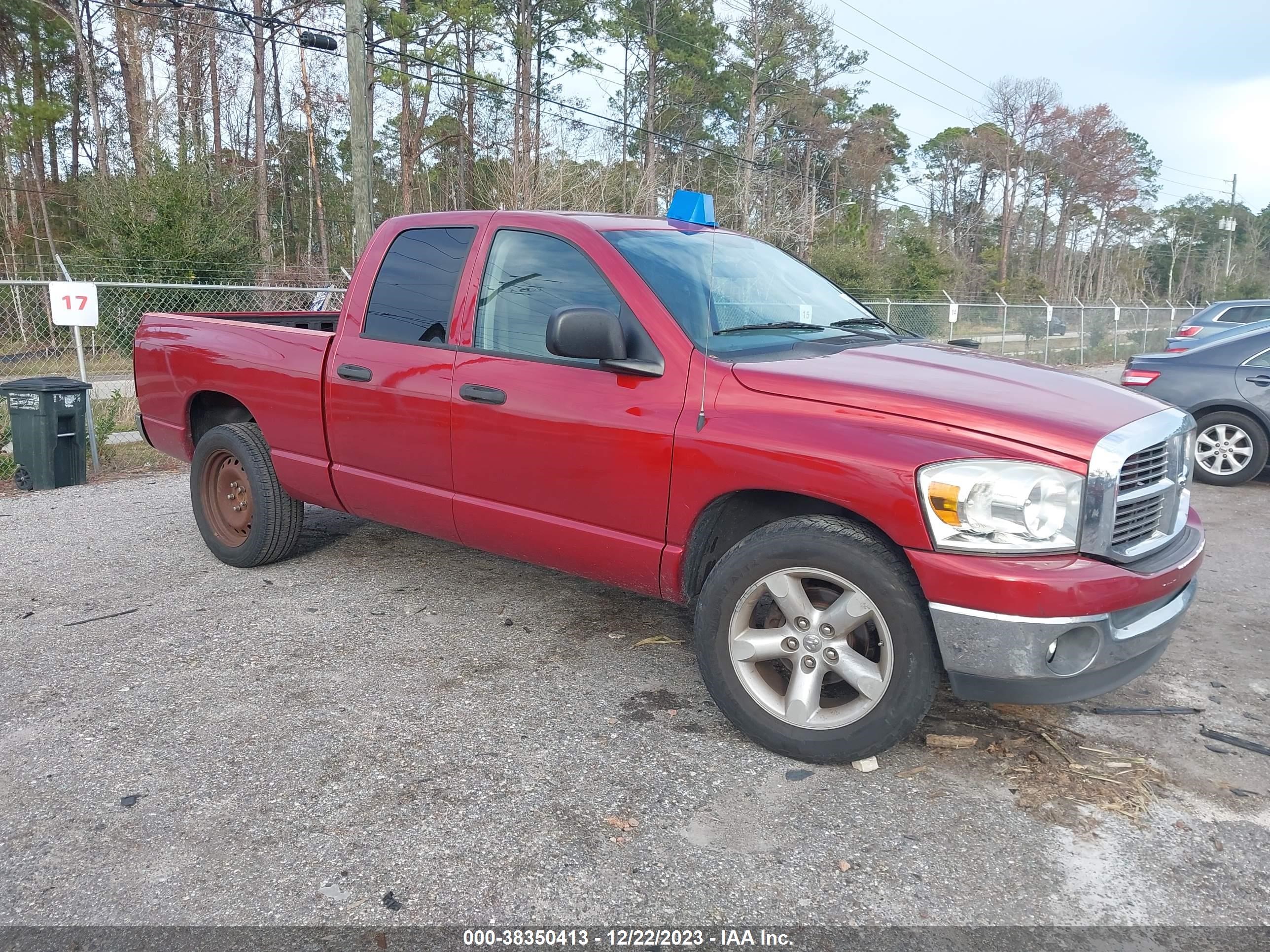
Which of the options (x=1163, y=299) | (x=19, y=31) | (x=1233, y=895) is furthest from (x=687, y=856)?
(x=1163, y=299)

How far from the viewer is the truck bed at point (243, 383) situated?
463 cm

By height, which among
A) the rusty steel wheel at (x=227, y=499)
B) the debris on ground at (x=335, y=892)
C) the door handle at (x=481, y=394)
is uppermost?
the door handle at (x=481, y=394)

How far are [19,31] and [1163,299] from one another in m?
70.1

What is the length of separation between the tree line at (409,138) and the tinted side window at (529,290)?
14.3 metres

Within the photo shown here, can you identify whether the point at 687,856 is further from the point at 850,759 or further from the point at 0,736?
the point at 0,736

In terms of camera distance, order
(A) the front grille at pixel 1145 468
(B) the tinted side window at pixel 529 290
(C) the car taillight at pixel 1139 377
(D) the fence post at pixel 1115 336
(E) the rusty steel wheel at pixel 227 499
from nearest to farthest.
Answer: (A) the front grille at pixel 1145 468 → (B) the tinted side window at pixel 529 290 → (E) the rusty steel wheel at pixel 227 499 → (C) the car taillight at pixel 1139 377 → (D) the fence post at pixel 1115 336

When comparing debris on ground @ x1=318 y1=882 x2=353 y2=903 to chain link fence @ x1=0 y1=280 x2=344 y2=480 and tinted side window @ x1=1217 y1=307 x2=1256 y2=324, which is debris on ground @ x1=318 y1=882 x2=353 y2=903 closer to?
chain link fence @ x1=0 y1=280 x2=344 y2=480

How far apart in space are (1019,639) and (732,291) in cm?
183

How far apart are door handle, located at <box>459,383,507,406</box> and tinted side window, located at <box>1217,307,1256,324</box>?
1584 centimetres

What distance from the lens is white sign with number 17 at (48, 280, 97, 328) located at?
773 cm

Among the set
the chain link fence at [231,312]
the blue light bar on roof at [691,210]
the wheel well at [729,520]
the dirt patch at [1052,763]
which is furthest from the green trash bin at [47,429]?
the dirt patch at [1052,763]

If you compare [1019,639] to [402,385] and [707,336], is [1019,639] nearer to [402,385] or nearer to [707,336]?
[707,336]

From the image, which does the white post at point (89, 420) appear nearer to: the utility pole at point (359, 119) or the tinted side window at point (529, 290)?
the tinted side window at point (529, 290)

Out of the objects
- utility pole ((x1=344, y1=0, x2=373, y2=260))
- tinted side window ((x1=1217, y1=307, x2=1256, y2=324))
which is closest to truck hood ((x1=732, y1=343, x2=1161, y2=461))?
utility pole ((x1=344, y1=0, x2=373, y2=260))
